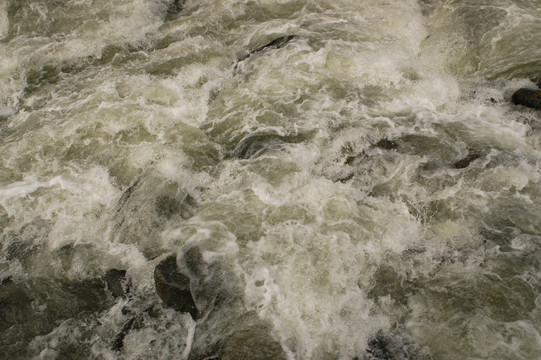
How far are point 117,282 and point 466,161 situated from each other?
4.30m

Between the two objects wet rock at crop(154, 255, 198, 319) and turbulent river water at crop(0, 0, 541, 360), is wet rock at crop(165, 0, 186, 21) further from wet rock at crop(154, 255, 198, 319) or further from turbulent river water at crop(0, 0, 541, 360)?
wet rock at crop(154, 255, 198, 319)

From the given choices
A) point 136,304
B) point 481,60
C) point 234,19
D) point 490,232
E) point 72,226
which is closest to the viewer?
point 136,304

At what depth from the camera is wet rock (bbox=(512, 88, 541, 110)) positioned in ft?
16.4

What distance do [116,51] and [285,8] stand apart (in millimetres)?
3530

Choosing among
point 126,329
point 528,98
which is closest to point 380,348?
point 126,329

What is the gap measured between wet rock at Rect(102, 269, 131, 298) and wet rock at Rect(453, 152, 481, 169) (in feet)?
13.2

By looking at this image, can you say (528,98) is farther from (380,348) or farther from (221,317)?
(221,317)

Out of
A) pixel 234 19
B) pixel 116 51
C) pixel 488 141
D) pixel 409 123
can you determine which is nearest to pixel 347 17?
pixel 234 19

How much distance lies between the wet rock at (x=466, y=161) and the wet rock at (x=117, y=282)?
403 centimetres

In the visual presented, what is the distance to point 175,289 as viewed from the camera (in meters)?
3.53

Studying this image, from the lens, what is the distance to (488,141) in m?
4.77

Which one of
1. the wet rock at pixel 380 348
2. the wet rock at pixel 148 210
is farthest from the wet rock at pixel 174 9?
the wet rock at pixel 380 348

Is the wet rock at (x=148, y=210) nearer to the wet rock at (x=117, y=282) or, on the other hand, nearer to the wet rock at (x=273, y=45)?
the wet rock at (x=117, y=282)

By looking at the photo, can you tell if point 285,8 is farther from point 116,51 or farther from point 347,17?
point 116,51
